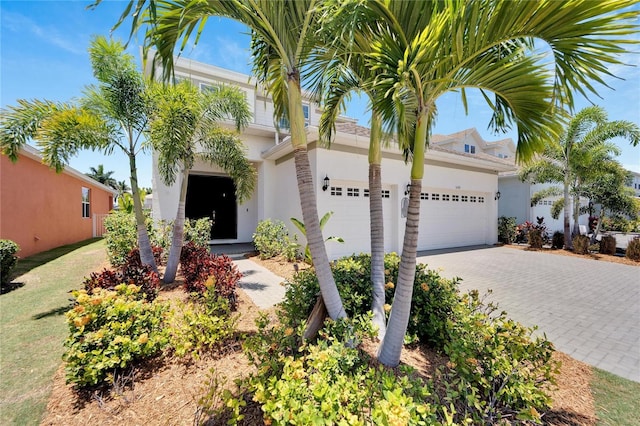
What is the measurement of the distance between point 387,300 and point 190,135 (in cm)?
568

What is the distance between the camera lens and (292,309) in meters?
3.70

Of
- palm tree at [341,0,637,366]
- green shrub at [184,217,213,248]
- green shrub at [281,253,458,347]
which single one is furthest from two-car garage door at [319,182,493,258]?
palm tree at [341,0,637,366]

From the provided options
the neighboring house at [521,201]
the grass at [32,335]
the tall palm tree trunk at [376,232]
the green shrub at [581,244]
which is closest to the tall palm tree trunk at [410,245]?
the tall palm tree trunk at [376,232]

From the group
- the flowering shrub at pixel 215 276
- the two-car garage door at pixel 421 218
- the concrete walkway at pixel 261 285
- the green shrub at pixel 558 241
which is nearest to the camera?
the flowering shrub at pixel 215 276

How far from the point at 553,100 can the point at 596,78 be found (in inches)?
12.5

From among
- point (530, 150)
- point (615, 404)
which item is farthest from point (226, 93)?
point (615, 404)

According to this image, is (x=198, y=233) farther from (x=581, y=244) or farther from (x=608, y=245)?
(x=608, y=245)

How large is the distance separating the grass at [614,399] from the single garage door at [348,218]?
7446 mm

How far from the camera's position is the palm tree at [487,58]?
2029 millimetres

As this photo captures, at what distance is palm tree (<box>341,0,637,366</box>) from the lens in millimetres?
2029

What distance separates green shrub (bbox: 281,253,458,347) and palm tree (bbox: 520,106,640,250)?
11081mm

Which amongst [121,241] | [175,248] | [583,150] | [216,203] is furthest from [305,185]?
[583,150]

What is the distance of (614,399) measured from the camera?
3068mm

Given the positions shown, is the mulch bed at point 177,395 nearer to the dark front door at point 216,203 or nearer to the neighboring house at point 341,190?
the neighboring house at point 341,190
